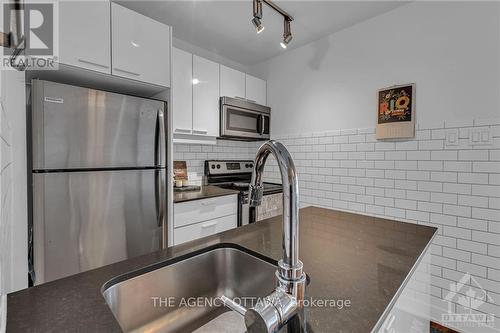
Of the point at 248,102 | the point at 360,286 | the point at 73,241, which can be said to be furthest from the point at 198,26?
the point at 360,286

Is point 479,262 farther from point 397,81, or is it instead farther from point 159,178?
point 159,178

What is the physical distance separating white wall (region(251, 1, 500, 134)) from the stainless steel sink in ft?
6.17

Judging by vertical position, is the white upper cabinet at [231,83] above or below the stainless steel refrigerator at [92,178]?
above

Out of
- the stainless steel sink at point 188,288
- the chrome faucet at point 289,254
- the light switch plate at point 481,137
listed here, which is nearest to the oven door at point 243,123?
the stainless steel sink at point 188,288

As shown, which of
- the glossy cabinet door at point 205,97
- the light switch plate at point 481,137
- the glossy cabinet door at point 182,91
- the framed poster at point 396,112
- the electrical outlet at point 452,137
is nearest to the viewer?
the light switch plate at point 481,137

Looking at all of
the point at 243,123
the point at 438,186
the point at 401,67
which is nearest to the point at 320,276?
the point at 438,186

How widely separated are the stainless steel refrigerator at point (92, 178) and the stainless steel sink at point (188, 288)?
1031 millimetres

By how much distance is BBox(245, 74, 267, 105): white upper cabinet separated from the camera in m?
2.81

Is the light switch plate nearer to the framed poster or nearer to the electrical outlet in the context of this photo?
the electrical outlet

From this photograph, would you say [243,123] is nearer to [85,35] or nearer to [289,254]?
[85,35]

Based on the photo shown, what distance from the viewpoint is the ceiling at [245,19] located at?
193 cm

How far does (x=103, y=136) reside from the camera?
154 centimetres

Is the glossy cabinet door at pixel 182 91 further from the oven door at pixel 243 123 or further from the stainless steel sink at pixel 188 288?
the stainless steel sink at pixel 188 288

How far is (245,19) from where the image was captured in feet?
7.00
